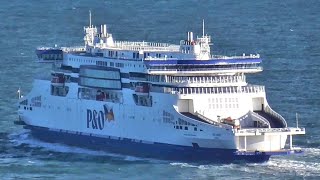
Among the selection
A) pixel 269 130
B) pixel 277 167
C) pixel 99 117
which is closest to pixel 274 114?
pixel 269 130

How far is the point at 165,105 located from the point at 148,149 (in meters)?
4.02

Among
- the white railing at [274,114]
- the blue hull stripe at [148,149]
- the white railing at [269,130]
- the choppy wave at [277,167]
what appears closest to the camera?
the choppy wave at [277,167]

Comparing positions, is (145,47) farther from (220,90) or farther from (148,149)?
(148,149)

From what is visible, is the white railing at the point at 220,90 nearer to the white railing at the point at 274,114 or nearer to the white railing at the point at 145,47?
the white railing at the point at 274,114

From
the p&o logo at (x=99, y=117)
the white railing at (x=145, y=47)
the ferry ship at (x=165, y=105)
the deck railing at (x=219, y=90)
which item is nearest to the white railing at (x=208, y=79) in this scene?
the ferry ship at (x=165, y=105)

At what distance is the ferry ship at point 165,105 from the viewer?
456 ft

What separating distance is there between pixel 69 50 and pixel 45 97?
15.4 ft

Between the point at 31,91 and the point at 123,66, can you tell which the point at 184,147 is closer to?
the point at 123,66

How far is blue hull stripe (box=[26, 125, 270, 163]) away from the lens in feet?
455

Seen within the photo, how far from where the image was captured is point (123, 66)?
5802 inches

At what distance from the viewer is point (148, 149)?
14375cm

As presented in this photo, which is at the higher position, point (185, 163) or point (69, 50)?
point (69, 50)

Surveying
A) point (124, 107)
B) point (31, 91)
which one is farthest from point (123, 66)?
point (31, 91)

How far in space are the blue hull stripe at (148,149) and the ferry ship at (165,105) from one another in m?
0.08
